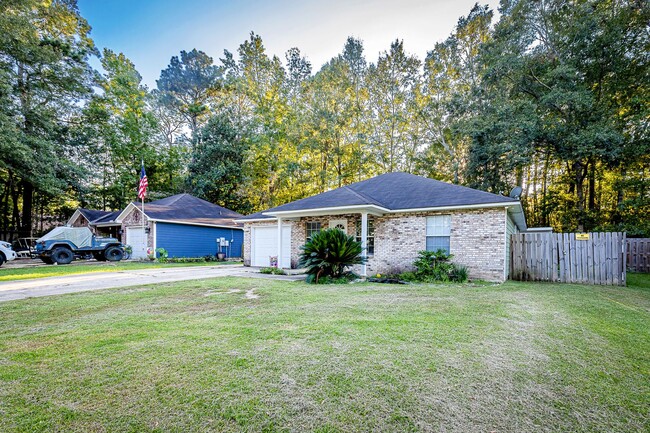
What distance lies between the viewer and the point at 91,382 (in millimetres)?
2426

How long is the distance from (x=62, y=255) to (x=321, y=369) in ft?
58.7

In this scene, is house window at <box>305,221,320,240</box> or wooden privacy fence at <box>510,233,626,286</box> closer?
wooden privacy fence at <box>510,233,626,286</box>

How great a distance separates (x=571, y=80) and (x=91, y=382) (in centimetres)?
2125

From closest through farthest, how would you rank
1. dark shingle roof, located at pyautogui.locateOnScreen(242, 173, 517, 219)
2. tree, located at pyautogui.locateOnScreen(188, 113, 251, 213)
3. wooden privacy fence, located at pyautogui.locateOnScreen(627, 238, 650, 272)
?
dark shingle roof, located at pyautogui.locateOnScreen(242, 173, 517, 219)
wooden privacy fence, located at pyautogui.locateOnScreen(627, 238, 650, 272)
tree, located at pyautogui.locateOnScreen(188, 113, 251, 213)

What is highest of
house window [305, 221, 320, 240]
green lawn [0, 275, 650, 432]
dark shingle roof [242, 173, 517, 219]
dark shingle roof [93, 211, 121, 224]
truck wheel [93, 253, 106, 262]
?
dark shingle roof [242, 173, 517, 219]

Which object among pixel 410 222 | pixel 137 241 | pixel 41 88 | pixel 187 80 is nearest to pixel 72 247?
pixel 137 241

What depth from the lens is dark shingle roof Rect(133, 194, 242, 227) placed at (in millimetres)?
17780

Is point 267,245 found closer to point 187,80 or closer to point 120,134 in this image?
point 120,134

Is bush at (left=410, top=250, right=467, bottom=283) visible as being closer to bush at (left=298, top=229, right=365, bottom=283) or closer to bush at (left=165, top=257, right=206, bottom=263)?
bush at (left=298, top=229, right=365, bottom=283)

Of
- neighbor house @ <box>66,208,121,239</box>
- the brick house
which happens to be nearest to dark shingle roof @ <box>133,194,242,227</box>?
neighbor house @ <box>66,208,121,239</box>

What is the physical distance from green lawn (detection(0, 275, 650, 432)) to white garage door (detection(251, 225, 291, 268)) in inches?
322

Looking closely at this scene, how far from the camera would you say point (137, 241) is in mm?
18172

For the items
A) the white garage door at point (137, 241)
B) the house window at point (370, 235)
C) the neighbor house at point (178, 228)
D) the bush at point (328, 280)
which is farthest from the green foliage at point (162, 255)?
the house window at point (370, 235)

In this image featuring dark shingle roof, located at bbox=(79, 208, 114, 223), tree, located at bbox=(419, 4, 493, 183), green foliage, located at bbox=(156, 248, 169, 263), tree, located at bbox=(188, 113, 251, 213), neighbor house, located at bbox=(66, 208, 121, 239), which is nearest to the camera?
green foliage, located at bbox=(156, 248, 169, 263)
